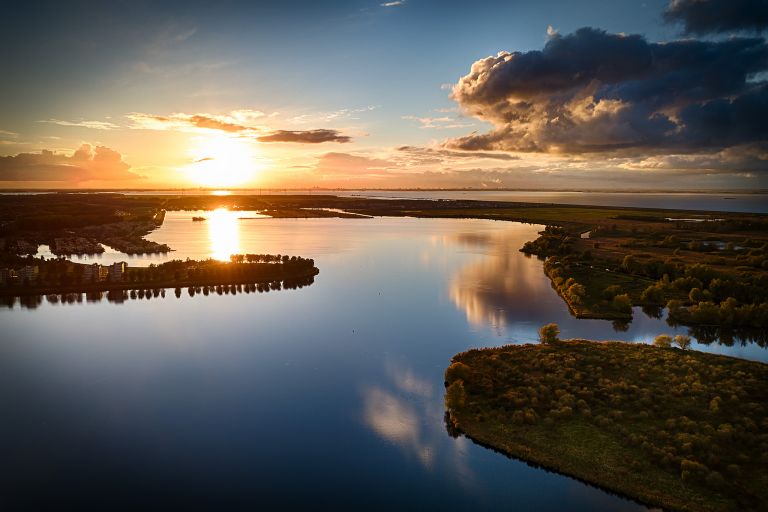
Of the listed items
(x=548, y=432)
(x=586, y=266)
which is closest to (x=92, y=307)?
(x=548, y=432)

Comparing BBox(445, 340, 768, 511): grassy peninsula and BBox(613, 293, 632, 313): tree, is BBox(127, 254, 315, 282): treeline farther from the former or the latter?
BBox(613, 293, 632, 313): tree

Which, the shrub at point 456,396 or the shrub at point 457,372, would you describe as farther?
the shrub at point 457,372

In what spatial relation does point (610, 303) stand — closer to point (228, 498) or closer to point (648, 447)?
point (648, 447)

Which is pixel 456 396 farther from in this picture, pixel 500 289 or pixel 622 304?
pixel 500 289

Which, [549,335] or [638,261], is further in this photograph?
[638,261]

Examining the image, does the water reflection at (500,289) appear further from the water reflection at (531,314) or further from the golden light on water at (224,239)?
the golden light on water at (224,239)

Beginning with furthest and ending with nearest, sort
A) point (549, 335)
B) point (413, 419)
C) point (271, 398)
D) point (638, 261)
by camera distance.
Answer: point (638, 261) < point (549, 335) < point (271, 398) < point (413, 419)

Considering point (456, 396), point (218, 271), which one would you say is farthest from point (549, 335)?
point (218, 271)

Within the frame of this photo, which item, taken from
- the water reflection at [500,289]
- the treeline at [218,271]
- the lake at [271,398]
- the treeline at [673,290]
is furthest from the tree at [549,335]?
the treeline at [218,271]
